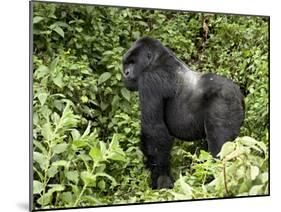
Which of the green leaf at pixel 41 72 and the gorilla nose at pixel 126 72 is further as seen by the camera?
the gorilla nose at pixel 126 72

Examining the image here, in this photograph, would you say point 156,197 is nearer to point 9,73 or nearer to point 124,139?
point 124,139

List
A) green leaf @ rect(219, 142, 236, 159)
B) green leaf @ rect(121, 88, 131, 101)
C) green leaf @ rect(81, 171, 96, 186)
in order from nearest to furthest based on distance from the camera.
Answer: green leaf @ rect(219, 142, 236, 159), green leaf @ rect(81, 171, 96, 186), green leaf @ rect(121, 88, 131, 101)

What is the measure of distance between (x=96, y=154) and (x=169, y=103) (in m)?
0.44

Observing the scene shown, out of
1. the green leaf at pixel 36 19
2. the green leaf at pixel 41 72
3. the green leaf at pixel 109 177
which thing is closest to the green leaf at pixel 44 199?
the green leaf at pixel 109 177

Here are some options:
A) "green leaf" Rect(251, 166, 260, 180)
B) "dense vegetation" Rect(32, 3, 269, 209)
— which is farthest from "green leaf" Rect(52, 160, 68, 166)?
"green leaf" Rect(251, 166, 260, 180)

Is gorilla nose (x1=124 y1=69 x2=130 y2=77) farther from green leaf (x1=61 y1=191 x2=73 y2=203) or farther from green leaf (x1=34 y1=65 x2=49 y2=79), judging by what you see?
green leaf (x1=61 y1=191 x2=73 y2=203)

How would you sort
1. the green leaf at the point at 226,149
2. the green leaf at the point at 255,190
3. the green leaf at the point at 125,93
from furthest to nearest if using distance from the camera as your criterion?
the green leaf at the point at 125,93, the green leaf at the point at 226,149, the green leaf at the point at 255,190

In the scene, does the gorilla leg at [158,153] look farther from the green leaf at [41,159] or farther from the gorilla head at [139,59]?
the green leaf at [41,159]

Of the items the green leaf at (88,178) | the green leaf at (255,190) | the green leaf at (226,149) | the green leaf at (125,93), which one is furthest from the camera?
the green leaf at (125,93)

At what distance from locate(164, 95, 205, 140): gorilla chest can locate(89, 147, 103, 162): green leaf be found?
1.24ft

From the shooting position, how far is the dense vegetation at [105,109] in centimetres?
264

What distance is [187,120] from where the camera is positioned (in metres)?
2.88

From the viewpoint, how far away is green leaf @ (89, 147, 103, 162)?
2.71m

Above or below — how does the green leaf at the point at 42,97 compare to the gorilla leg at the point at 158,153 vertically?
above
